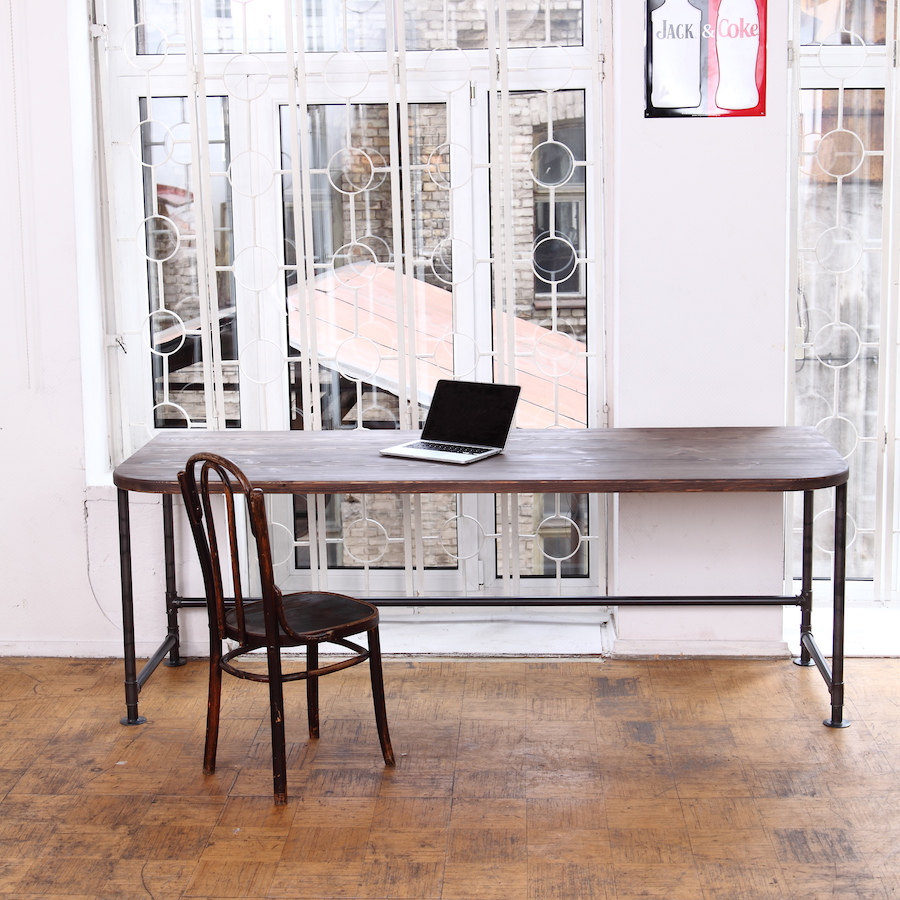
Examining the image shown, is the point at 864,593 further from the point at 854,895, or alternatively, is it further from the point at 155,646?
the point at 155,646

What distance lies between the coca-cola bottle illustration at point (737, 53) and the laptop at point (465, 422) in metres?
1.26

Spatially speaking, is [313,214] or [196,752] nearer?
[196,752]

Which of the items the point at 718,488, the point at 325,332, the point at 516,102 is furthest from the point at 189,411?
the point at 718,488

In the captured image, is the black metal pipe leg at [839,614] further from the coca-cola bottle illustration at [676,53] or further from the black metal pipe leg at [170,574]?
the black metal pipe leg at [170,574]

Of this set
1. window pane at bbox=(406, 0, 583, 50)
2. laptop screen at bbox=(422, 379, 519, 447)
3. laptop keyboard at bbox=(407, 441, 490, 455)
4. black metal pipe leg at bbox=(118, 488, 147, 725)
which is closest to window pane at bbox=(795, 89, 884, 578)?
window pane at bbox=(406, 0, 583, 50)

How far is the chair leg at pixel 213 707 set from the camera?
3.55 meters

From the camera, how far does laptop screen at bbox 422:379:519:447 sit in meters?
3.98

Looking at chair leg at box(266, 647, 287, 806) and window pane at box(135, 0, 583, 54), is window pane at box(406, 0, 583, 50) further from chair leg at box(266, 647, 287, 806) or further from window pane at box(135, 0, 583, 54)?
chair leg at box(266, 647, 287, 806)

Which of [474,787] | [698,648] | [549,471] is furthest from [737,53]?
[474,787]

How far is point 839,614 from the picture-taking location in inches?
153

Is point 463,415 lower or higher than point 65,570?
higher

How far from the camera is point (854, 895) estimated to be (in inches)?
118

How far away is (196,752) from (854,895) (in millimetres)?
1906

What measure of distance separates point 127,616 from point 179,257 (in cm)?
138
